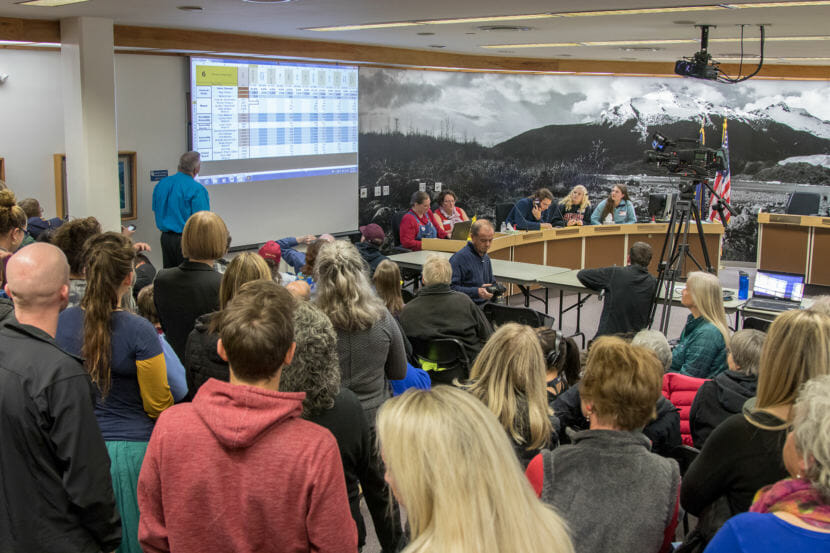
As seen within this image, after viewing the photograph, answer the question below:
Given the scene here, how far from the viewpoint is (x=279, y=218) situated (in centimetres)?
978

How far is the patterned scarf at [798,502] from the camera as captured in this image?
5.07 ft

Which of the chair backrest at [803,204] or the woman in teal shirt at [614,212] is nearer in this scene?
the woman in teal shirt at [614,212]

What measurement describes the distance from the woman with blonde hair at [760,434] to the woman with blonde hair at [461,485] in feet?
3.16

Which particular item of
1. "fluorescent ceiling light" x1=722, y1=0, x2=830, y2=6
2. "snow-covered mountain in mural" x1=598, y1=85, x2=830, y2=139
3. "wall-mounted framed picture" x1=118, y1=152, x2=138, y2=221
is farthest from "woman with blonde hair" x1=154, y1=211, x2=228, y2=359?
"snow-covered mountain in mural" x1=598, y1=85, x2=830, y2=139

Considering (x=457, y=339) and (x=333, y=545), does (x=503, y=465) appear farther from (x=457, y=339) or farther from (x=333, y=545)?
(x=457, y=339)

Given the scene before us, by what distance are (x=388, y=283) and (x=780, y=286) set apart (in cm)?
371

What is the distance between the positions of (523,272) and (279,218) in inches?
139

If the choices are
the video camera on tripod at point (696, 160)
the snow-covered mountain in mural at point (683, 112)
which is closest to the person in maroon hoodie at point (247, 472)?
the video camera on tripod at point (696, 160)

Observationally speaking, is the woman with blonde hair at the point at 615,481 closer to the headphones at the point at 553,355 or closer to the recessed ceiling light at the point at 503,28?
the headphones at the point at 553,355

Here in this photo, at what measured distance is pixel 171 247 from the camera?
7.70m

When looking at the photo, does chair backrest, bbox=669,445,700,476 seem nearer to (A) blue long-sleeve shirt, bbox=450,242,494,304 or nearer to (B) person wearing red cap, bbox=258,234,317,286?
(B) person wearing red cap, bbox=258,234,317,286

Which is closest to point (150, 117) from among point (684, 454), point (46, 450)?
point (46, 450)

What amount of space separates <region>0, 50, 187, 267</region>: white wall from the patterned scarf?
7.23 metres

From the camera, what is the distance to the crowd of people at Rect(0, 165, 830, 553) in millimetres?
1438
